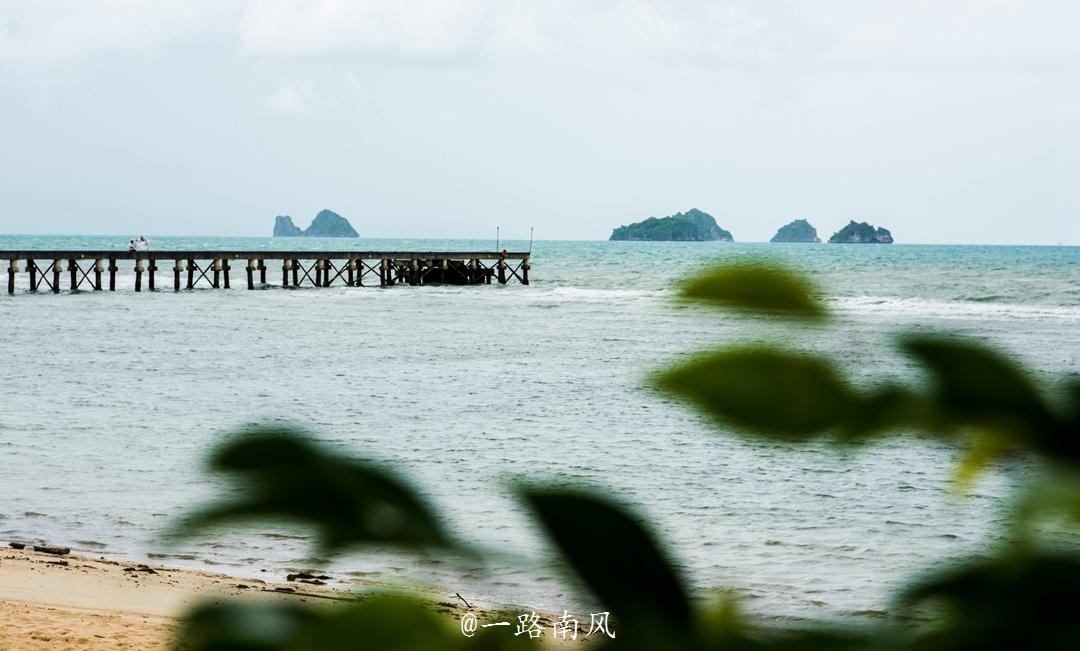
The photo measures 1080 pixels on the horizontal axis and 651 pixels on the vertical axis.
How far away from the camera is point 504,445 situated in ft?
52.5

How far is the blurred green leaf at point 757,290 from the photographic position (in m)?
0.39

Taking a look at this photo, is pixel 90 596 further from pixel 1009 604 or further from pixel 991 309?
pixel 991 309

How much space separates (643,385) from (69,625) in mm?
9520

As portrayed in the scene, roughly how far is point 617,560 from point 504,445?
51.6 feet

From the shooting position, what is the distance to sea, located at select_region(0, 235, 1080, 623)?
0.41 m

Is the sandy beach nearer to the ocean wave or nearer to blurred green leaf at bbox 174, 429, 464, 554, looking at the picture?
blurred green leaf at bbox 174, 429, 464, 554

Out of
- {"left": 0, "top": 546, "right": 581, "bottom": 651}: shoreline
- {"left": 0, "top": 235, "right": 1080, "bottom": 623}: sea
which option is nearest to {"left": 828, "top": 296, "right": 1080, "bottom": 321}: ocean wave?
{"left": 0, "top": 235, "right": 1080, "bottom": 623}: sea

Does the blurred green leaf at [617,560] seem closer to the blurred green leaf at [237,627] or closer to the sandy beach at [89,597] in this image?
the blurred green leaf at [237,627]

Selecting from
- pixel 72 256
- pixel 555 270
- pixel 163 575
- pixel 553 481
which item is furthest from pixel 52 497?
pixel 555 270

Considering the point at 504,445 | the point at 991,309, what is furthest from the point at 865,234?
the point at 504,445

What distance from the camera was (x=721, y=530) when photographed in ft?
36.3

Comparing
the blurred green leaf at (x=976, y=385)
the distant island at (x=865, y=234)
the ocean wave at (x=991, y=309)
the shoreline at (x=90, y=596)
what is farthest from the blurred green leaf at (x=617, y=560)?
the distant island at (x=865, y=234)

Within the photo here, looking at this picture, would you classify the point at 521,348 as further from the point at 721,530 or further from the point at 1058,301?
the point at 1058,301

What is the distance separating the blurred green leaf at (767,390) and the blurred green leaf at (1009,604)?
7cm
